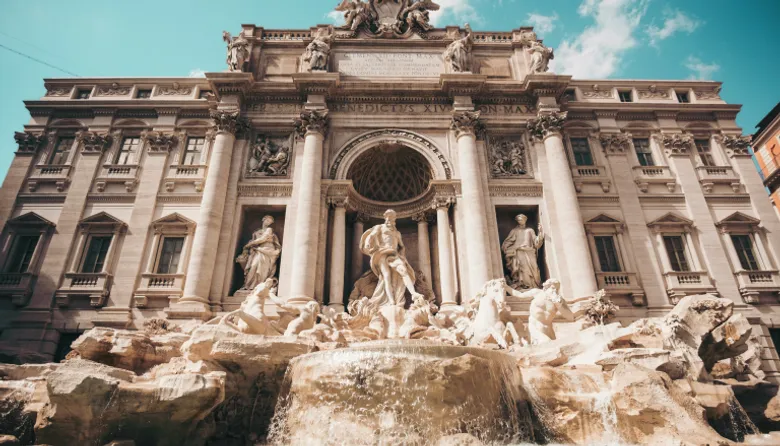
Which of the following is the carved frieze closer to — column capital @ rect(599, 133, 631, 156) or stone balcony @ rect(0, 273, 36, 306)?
stone balcony @ rect(0, 273, 36, 306)

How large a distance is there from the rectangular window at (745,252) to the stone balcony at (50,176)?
2981 cm

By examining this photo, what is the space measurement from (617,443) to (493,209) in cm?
1134

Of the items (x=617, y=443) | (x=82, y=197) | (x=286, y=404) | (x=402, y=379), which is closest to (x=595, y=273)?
(x=617, y=443)

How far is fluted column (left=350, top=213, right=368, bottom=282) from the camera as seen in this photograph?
1744 cm

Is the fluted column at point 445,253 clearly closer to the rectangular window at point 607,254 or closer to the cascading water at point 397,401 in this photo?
the rectangular window at point 607,254

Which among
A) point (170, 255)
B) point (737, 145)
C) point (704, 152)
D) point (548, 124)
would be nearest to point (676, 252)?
point (704, 152)

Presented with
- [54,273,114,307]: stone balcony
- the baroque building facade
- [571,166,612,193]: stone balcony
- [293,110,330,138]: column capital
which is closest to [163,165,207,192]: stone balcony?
the baroque building facade

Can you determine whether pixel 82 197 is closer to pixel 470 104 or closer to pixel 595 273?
pixel 470 104

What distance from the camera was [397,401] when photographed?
7.09 meters

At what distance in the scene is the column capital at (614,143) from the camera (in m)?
19.8

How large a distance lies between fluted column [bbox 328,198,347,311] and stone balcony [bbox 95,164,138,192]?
9216 mm

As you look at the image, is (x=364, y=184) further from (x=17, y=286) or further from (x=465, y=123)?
(x=17, y=286)

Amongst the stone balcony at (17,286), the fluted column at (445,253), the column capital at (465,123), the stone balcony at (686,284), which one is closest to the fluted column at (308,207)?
the fluted column at (445,253)

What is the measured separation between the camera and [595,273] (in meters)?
16.8
